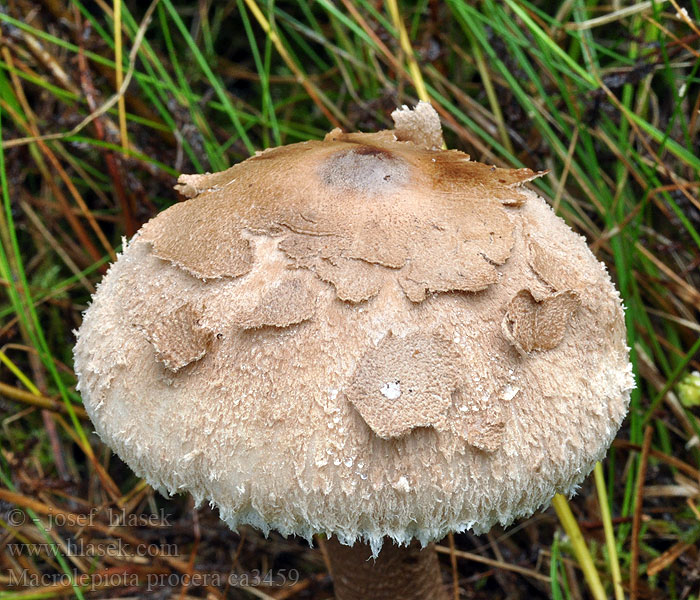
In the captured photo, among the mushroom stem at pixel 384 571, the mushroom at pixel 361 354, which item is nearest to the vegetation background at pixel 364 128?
the mushroom stem at pixel 384 571

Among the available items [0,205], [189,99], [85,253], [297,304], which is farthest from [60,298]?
[297,304]

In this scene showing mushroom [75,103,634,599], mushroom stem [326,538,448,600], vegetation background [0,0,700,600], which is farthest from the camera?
vegetation background [0,0,700,600]

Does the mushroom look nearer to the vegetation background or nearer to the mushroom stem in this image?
the mushroom stem

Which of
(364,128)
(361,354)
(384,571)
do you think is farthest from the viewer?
(364,128)

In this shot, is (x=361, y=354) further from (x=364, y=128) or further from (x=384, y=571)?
(x=364, y=128)

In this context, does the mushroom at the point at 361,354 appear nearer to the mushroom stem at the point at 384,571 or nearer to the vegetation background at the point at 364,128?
the mushroom stem at the point at 384,571

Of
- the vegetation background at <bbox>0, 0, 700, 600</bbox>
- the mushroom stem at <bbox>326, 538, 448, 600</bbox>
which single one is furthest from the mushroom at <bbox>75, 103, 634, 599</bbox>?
the vegetation background at <bbox>0, 0, 700, 600</bbox>

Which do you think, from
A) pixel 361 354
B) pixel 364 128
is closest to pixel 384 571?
pixel 361 354
